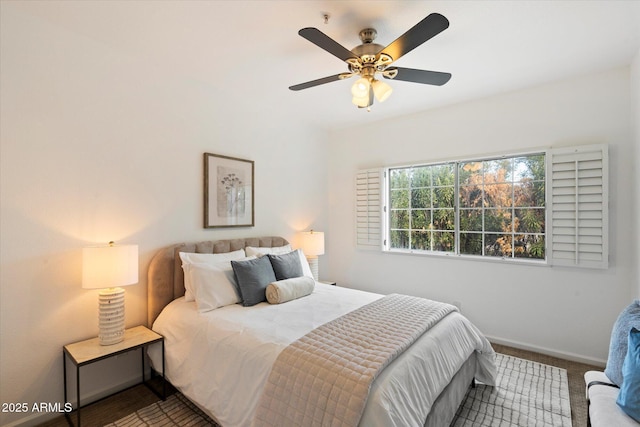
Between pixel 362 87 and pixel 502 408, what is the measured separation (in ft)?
8.10

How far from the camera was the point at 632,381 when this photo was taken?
4.77 feet

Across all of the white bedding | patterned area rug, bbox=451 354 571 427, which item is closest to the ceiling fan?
the white bedding

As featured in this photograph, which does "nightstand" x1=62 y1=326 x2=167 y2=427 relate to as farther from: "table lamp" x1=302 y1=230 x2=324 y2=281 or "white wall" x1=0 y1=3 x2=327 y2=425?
"table lamp" x1=302 y1=230 x2=324 y2=281

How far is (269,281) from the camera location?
8.81 feet

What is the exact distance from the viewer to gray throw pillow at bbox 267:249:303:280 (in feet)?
9.37

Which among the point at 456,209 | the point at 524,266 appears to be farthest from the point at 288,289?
the point at 524,266

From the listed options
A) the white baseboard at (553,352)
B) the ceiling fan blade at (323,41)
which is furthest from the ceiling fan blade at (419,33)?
the white baseboard at (553,352)

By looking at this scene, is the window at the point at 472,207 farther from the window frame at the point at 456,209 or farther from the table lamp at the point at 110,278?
the table lamp at the point at 110,278

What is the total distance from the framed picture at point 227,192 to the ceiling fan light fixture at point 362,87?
1678mm

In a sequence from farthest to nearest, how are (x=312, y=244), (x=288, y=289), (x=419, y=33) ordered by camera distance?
(x=312, y=244), (x=288, y=289), (x=419, y=33)

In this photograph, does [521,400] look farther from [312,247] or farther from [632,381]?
[312,247]

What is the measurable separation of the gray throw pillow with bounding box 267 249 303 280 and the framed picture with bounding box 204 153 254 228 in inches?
27.4

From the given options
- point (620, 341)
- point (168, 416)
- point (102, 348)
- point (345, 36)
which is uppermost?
point (345, 36)

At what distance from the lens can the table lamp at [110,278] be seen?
2055 mm
